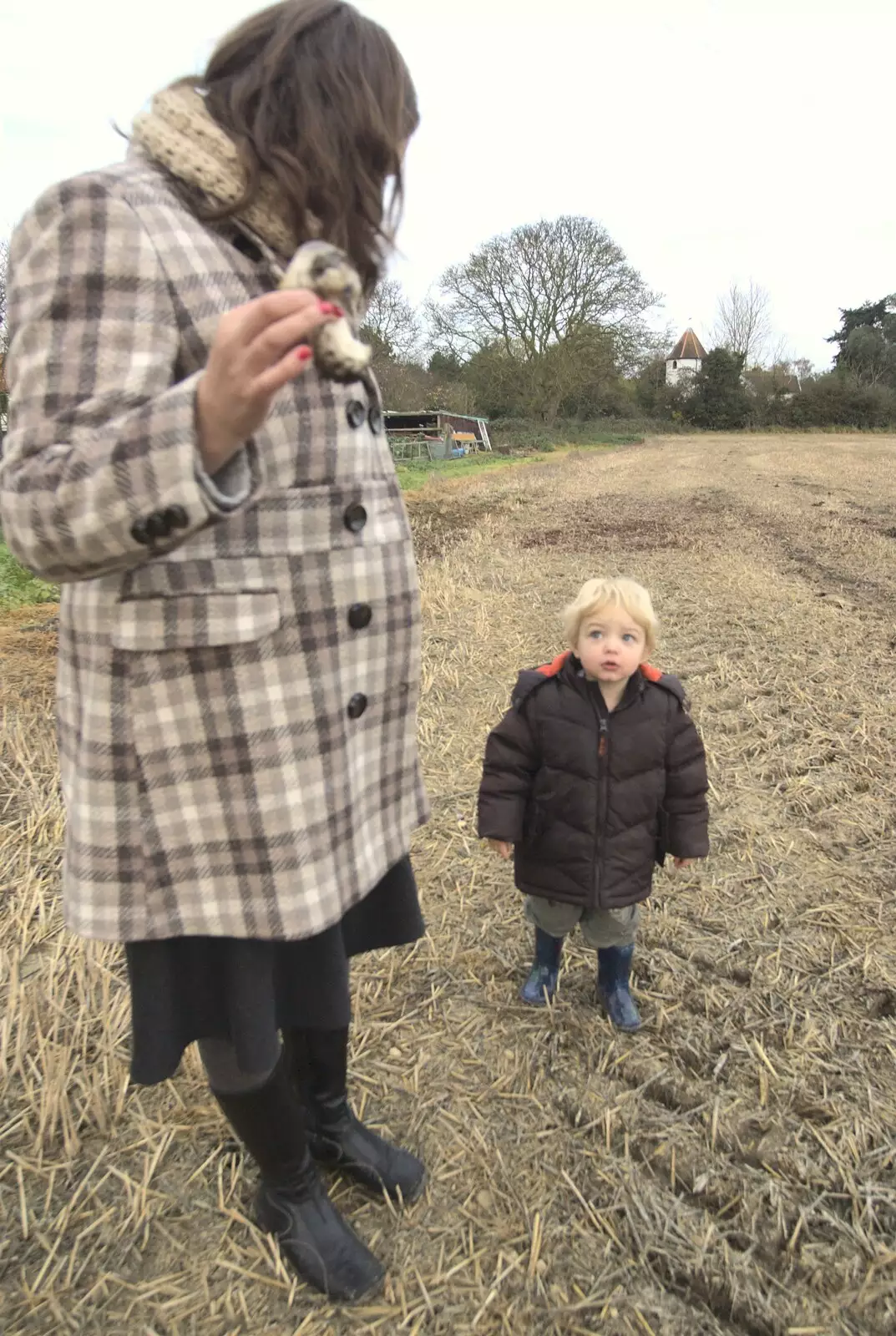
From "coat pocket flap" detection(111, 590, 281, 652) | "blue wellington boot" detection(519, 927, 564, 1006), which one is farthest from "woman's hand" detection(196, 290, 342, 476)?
"blue wellington boot" detection(519, 927, 564, 1006)

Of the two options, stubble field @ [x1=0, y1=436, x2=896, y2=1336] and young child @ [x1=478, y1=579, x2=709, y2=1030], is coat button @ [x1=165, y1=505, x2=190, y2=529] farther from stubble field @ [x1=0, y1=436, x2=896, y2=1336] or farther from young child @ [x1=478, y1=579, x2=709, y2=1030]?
stubble field @ [x1=0, y1=436, x2=896, y2=1336]

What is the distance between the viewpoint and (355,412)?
4.28ft

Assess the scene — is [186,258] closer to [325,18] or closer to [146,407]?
[146,407]

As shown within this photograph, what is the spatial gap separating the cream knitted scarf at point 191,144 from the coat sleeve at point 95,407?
4.7 inches

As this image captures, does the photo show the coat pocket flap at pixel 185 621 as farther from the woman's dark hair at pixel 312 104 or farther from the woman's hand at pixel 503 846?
the woman's hand at pixel 503 846

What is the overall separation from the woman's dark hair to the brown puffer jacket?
4.57ft

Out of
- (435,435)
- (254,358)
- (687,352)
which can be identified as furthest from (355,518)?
(687,352)

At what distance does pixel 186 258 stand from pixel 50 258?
17 centimetres

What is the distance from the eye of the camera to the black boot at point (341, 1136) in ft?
5.99

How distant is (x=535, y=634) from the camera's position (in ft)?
20.8

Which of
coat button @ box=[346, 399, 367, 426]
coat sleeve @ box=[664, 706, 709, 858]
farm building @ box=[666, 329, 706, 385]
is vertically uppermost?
farm building @ box=[666, 329, 706, 385]

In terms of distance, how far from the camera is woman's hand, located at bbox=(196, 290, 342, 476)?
874mm

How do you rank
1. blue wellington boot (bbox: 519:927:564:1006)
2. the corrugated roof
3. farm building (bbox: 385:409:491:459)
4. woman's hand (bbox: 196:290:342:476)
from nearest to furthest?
woman's hand (bbox: 196:290:342:476), blue wellington boot (bbox: 519:927:564:1006), farm building (bbox: 385:409:491:459), the corrugated roof

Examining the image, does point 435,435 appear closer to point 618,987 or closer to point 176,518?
point 618,987
